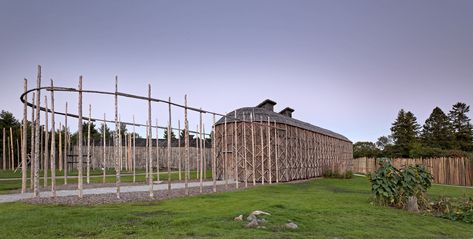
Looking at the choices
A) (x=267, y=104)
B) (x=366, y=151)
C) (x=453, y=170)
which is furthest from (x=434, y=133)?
(x=267, y=104)

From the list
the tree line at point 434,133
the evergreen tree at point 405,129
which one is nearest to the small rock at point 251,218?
the tree line at point 434,133

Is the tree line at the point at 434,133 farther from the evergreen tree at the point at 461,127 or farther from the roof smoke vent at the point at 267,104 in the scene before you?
the roof smoke vent at the point at 267,104

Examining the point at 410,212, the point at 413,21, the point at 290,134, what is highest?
the point at 413,21

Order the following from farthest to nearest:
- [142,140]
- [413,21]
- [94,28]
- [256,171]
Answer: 1. [142,140]
2. [256,171]
3. [413,21]
4. [94,28]

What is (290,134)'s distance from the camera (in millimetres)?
30094

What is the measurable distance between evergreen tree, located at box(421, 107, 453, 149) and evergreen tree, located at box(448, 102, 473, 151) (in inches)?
30.0

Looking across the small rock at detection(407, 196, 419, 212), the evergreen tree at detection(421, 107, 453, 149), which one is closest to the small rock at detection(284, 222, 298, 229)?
the small rock at detection(407, 196, 419, 212)

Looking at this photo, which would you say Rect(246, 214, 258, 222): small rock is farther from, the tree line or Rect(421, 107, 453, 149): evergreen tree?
Rect(421, 107, 453, 149): evergreen tree

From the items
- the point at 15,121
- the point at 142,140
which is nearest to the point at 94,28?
the point at 15,121

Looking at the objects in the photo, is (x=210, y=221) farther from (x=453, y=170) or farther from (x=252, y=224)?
(x=453, y=170)

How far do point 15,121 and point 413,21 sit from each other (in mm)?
40532

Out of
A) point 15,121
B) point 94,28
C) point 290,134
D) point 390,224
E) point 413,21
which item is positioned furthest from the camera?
point 15,121

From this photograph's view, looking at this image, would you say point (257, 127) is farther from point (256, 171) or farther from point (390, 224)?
point (390, 224)

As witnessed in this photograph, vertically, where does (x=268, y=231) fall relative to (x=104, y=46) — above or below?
below
